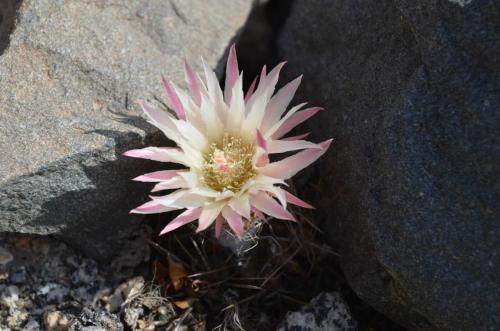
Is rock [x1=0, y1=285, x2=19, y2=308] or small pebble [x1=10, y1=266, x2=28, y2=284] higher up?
small pebble [x1=10, y1=266, x2=28, y2=284]

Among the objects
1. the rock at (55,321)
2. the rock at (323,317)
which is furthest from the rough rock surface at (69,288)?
the rock at (323,317)

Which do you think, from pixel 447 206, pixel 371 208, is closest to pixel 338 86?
pixel 371 208

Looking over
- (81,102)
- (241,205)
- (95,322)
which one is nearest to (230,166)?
(241,205)

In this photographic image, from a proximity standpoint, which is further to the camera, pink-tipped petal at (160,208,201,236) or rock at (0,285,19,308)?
rock at (0,285,19,308)

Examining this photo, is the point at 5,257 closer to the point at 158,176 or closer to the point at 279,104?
the point at 158,176

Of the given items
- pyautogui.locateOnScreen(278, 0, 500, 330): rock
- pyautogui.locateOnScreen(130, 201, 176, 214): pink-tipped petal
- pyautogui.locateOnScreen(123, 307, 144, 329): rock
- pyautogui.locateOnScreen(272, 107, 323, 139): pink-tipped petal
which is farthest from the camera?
pyautogui.locateOnScreen(123, 307, 144, 329): rock

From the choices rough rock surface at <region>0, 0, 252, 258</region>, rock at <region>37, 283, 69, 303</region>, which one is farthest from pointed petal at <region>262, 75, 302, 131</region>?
rock at <region>37, 283, 69, 303</region>

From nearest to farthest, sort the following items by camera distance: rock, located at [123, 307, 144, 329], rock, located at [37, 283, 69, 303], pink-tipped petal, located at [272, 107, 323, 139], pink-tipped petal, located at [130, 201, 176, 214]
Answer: pink-tipped petal, located at [130, 201, 176, 214]
pink-tipped petal, located at [272, 107, 323, 139]
rock, located at [123, 307, 144, 329]
rock, located at [37, 283, 69, 303]

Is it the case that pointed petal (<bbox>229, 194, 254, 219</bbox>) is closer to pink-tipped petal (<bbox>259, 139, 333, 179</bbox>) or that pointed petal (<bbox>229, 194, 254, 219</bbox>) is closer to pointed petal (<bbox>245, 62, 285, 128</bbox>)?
pink-tipped petal (<bbox>259, 139, 333, 179</bbox>)
